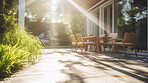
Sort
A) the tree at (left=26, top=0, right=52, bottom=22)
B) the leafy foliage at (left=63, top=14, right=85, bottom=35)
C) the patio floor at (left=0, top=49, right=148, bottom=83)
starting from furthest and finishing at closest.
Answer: the leafy foliage at (left=63, top=14, right=85, bottom=35), the tree at (left=26, top=0, right=52, bottom=22), the patio floor at (left=0, top=49, right=148, bottom=83)

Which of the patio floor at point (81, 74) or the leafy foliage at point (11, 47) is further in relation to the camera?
the leafy foliage at point (11, 47)

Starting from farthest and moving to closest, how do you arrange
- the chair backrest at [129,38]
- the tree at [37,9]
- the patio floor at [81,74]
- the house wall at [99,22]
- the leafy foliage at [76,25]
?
1. the leafy foliage at [76,25]
2. the tree at [37,9]
3. the house wall at [99,22]
4. the chair backrest at [129,38]
5. the patio floor at [81,74]

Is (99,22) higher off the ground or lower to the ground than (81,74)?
higher

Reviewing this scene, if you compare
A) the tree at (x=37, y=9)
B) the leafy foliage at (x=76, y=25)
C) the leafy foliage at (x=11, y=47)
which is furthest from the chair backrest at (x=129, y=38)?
the tree at (x=37, y=9)

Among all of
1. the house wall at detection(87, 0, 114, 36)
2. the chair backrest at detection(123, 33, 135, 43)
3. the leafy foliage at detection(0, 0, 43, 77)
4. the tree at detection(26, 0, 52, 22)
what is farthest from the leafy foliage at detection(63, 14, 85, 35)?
the leafy foliage at detection(0, 0, 43, 77)

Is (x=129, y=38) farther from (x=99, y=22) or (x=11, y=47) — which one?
(x=99, y=22)

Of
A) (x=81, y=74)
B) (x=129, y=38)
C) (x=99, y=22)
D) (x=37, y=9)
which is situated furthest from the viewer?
(x=37, y=9)

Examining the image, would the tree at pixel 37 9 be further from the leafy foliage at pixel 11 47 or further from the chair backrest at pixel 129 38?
the leafy foliage at pixel 11 47

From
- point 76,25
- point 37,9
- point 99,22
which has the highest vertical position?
point 37,9

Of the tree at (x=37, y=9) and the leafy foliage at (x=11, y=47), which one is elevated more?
the tree at (x=37, y=9)

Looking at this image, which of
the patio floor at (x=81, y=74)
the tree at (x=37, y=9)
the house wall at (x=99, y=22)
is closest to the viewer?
the patio floor at (x=81, y=74)

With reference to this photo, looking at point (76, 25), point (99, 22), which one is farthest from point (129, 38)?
point (76, 25)

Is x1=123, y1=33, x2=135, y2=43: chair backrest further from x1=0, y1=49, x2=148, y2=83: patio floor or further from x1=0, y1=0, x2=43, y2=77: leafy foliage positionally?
x1=0, y1=0, x2=43, y2=77: leafy foliage

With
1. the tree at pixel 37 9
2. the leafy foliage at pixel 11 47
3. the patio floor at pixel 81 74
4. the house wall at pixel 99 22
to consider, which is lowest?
the patio floor at pixel 81 74
